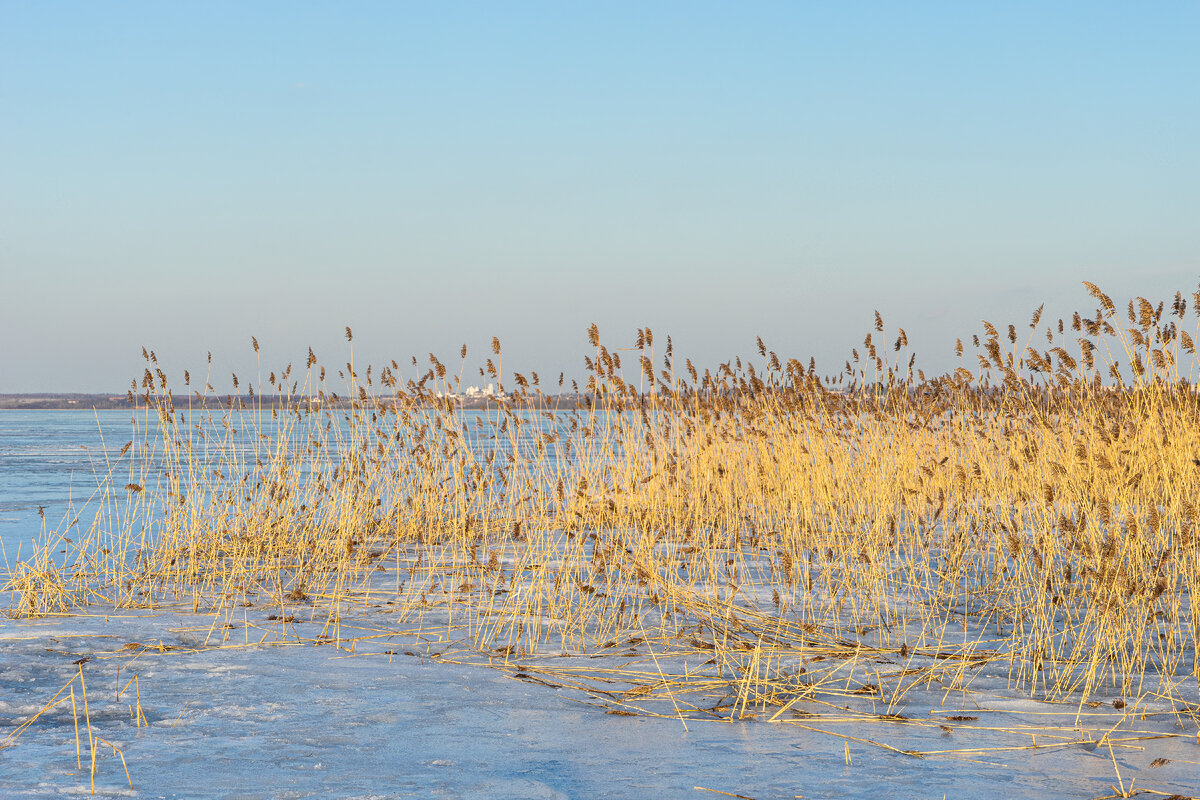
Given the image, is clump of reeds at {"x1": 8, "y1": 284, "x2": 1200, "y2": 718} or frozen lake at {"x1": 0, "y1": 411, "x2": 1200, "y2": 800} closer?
frozen lake at {"x1": 0, "y1": 411, "x2": 1200, "y2": 800}

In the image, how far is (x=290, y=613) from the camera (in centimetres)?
484

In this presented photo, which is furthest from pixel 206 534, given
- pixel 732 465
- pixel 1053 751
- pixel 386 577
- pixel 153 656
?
pixel 1053 751

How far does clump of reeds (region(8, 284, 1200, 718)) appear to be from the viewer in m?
4.01

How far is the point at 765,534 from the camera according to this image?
21.6 ft

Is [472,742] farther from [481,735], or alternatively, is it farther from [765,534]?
[765,534]

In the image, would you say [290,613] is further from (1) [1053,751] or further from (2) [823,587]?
(1) [1053,751]

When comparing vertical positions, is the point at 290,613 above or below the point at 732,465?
below

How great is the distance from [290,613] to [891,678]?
2870mm

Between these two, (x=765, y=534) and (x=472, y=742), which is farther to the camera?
(x=765, y=534)

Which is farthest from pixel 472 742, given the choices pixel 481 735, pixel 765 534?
pixel 765 534

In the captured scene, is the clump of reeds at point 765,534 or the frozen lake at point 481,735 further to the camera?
the clump of reeds at point 765,534

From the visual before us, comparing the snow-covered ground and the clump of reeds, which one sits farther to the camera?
the clump of reeds

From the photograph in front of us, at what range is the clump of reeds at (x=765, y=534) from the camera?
4.01m

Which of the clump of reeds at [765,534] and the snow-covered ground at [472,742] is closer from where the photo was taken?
the snow-covered ground at [472,742]
